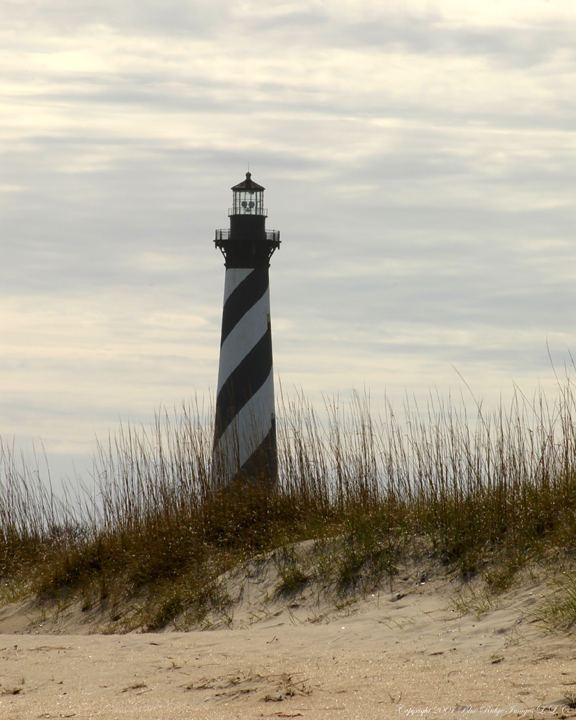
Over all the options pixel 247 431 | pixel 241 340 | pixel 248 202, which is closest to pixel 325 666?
pixel 247 431

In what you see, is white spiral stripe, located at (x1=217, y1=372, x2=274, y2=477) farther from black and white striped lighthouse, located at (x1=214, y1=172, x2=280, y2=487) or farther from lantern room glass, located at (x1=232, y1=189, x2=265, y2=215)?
lantern room glass, located at (x1=232, y1=189, x2=265, y2=215)

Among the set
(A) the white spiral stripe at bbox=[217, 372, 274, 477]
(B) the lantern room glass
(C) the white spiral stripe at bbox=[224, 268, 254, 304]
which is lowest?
(A) the white spiral stripe at bbox=[217, 372, 274, 477]

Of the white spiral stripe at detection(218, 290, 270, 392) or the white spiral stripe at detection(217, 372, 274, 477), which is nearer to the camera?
the white spiral stripe at detection(217, 372, 274, 477)

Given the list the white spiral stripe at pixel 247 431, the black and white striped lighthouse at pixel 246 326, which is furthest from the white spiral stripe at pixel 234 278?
the white spiral stripe at pixel 247 431

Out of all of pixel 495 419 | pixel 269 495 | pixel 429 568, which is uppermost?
pixel 495 419

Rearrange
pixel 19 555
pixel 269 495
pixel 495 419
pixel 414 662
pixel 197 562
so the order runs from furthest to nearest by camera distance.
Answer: pixel 19 555 → pixel 269 495 → pixel 197 562 → pixel 495 419 → pixel 414 662

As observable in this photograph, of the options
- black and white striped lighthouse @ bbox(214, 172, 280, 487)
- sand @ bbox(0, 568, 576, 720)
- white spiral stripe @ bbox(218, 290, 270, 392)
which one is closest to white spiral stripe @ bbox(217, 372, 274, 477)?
black and white striped lighthouse @ bbox(214, 172, 280, 487)

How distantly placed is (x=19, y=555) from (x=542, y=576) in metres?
5.56

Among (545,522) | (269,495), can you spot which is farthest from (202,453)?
(545,522)

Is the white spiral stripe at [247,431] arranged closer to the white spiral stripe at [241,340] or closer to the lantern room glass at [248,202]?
the white spiral stripe at [241,340]

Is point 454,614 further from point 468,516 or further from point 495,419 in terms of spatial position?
point 495,419

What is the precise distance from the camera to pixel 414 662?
4.28 meters

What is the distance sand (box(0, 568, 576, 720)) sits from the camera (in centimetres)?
356

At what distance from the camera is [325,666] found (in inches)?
169
